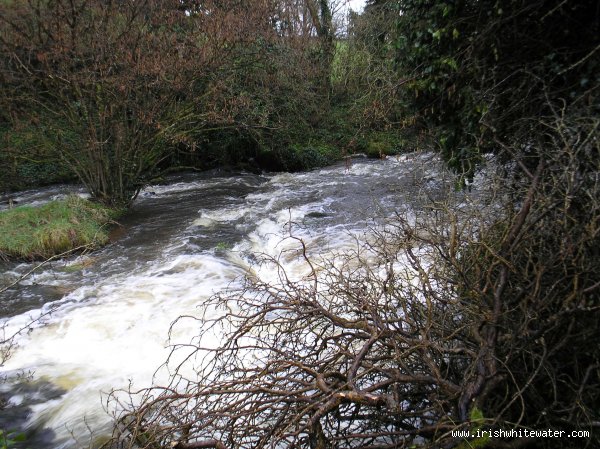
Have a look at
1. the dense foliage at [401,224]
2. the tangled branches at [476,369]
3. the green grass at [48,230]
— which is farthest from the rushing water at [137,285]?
the tangled branches at [476,369]

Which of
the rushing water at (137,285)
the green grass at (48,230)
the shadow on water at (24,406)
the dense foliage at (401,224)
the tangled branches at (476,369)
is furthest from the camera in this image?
the green grass at (48,230)

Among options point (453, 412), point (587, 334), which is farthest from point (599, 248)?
point (453, 412)

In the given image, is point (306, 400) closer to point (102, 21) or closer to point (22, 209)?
point (22, 209)

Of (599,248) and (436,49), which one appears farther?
(436,49)

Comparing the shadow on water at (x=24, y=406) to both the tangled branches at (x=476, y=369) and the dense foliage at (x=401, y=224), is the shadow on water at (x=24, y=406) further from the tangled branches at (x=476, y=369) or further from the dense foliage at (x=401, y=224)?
the tangled branches at (x=476, y=369)

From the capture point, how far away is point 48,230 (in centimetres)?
898

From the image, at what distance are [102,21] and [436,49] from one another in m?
7.94

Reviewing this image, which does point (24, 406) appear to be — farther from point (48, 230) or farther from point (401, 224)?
point (48, 230)

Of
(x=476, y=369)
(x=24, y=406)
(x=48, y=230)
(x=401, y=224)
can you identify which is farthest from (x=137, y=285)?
(x=476, y=369)

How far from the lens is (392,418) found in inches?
108

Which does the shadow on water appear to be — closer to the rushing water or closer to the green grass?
the rushing water

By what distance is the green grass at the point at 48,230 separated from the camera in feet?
28.3

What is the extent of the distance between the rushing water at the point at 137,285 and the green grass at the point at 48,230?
44cm

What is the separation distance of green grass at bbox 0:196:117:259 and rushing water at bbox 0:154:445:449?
435 millimetres
